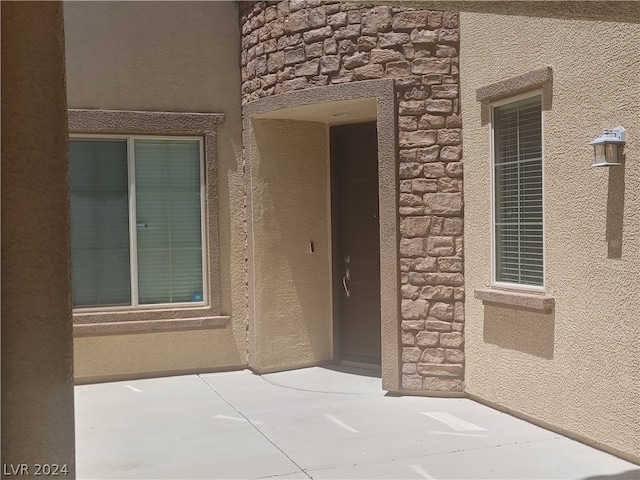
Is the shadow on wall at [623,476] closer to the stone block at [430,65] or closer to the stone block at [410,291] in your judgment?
the stone block at [410,291]

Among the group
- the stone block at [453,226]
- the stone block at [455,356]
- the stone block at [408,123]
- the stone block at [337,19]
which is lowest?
the stone block at [455,356]

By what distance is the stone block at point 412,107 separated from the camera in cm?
686

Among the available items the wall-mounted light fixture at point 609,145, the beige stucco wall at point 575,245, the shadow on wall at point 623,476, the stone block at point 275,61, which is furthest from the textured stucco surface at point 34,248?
the stone block at point 275,61

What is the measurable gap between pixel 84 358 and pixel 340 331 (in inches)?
A: 113

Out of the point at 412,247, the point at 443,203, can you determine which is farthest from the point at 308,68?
the point at 412,247

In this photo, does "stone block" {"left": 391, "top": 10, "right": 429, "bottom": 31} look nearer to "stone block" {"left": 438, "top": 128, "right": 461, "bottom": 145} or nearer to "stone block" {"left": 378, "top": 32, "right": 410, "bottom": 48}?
"stone block" {"left": 378, "top": 32, "right": 410, "bottom": 48}

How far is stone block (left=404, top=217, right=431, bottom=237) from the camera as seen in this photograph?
6848mm

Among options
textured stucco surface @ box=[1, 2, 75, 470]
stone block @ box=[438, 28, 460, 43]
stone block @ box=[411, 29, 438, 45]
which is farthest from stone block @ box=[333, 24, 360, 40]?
textured stucco surface @ box=[1, 2, 75, 470]

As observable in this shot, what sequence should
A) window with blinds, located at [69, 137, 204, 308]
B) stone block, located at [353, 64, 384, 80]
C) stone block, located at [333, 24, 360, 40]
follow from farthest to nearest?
window with blinds, located at [69, 137, 204, 308], stone block, located at [333, 24, 360, 40], stone block, located at [353, 64, 384, 80]

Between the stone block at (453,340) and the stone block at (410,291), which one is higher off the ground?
the stone block at (410,291)

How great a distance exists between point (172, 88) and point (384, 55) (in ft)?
8.51

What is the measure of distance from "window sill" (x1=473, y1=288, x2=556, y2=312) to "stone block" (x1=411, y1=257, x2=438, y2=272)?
0.49m

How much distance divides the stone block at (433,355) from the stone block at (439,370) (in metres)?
0.04

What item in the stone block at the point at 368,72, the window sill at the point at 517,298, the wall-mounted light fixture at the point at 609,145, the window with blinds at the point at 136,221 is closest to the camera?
the wall-mounted light fixture at the point at 609,145
